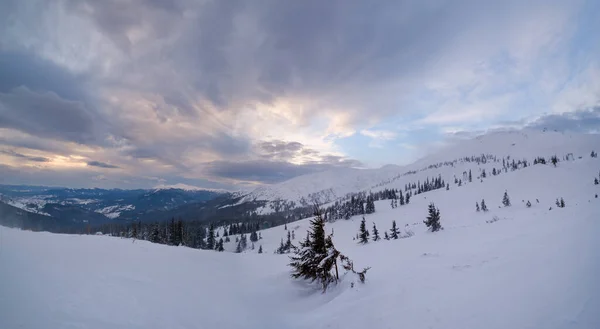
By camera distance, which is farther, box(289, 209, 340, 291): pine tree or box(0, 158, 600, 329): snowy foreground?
box(289, 209, 340, 291): pine tree

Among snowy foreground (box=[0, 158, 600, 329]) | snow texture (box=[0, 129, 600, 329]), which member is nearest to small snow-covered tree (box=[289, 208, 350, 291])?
snow texture (box=[0, 129, 600, 329])

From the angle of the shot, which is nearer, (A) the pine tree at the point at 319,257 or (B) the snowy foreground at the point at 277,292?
(B) the snowy foreground at the point at 277,292

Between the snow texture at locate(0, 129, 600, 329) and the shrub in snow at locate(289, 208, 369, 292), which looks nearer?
the snow texture at locate(0, 129, 600, 329)

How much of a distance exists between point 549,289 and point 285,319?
1218 cm

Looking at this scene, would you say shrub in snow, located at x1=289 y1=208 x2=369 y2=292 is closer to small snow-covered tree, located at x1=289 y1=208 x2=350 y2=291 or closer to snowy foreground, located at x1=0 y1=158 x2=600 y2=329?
small snow-covered tree, located at x1=289 y1=208 x2=350 y2=291

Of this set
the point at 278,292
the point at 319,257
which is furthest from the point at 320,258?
the point at 278,292

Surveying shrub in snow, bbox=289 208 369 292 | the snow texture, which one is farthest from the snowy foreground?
shrub in snow, bbox=289 208 369 292

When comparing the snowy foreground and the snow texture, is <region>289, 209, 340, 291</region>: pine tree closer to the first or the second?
the snow texture

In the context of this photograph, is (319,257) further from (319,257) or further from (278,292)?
(278,292)

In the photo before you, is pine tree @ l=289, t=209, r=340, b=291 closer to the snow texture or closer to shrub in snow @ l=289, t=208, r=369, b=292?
shrub in snow @ l=289, t=208, r=369, b=292

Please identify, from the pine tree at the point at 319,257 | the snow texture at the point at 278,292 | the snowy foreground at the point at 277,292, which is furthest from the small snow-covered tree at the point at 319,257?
the snowy foreground at the point at 277,292

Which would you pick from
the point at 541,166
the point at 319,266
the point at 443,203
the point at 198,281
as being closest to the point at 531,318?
the point at 319,266

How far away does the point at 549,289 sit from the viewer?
880cm

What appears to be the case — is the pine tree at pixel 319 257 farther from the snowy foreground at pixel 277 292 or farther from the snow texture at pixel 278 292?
the snowy foreground at pixel 277 292
